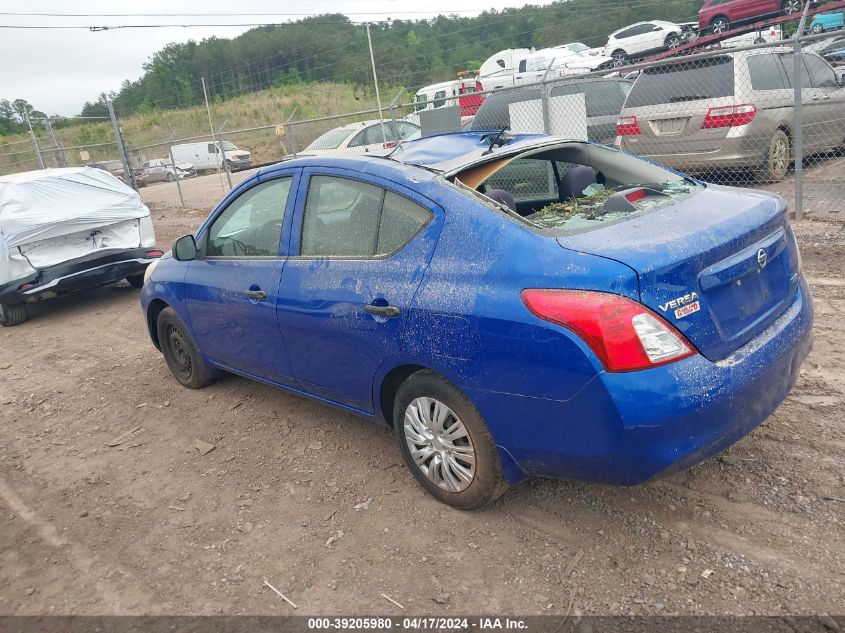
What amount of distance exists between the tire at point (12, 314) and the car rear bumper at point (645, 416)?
746cm

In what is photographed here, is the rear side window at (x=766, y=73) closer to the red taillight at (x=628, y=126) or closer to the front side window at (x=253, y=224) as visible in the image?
the red taillight at (x=628, y=126)

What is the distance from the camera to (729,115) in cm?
851

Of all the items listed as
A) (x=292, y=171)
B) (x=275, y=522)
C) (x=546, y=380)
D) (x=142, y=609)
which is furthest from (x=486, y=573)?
(x=292, y=171)

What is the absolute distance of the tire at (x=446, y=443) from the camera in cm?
292

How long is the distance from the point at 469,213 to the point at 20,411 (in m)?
4.33

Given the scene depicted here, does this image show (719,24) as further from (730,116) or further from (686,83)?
(730,116)

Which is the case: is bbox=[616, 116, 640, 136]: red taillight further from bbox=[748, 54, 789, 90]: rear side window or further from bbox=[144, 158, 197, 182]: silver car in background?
bbox=[144, 158, 197, 182]: silver car in background

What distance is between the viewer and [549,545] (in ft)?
9.55

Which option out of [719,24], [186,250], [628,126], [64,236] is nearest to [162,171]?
[719,24]

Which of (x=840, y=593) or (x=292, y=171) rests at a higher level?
(x=292, y=171)

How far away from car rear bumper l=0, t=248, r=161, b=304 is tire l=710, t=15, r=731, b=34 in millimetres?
19295

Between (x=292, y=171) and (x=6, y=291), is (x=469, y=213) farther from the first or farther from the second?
(x=6, y=291)

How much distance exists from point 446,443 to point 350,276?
36.6 inches

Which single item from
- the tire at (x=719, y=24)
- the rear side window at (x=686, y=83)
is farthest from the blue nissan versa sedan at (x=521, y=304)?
the tire at (x=719, y=24)
